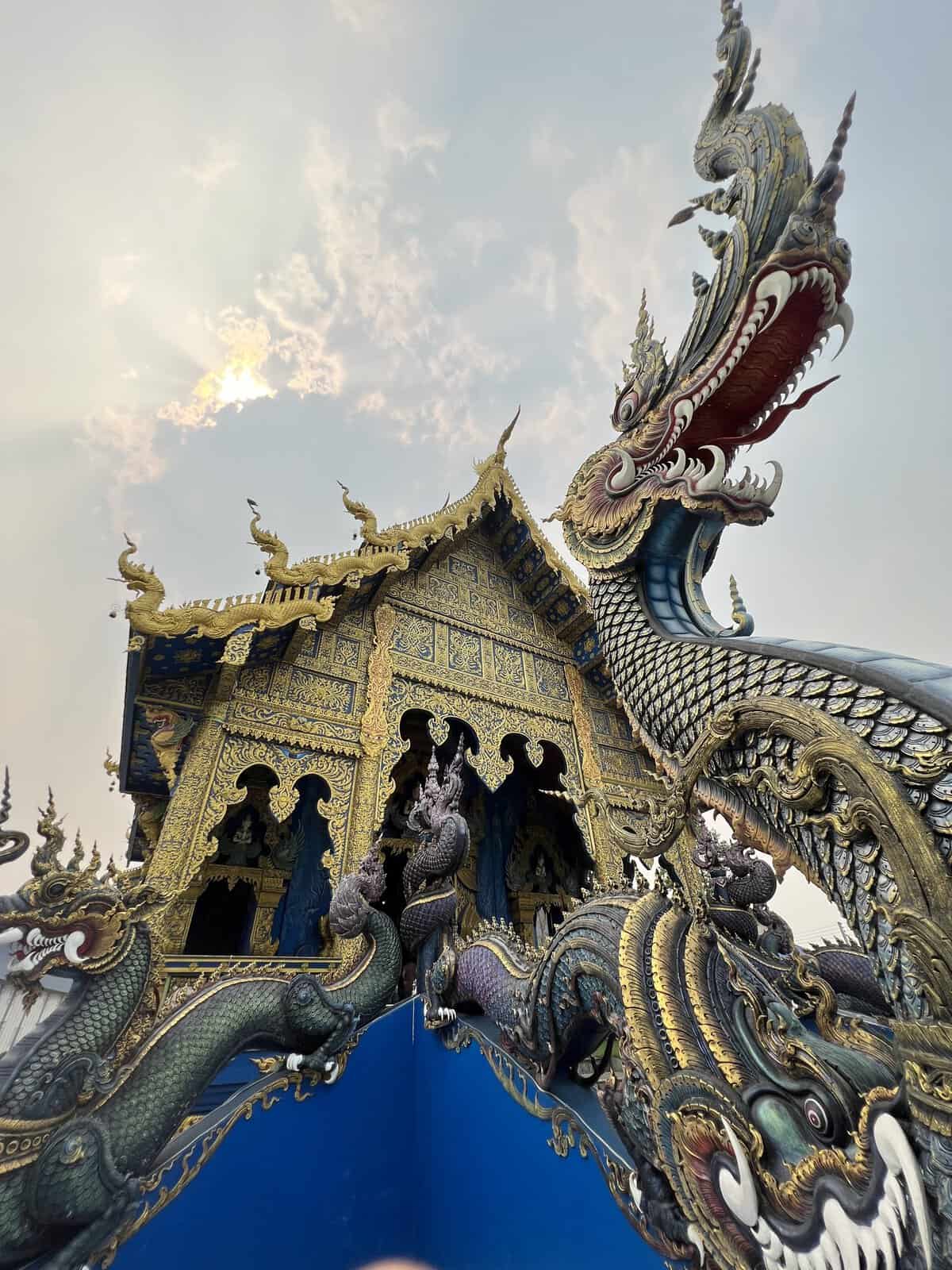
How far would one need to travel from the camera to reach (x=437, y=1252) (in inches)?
97.3

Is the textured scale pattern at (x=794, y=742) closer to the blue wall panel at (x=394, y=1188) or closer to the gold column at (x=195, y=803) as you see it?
the blue wall panel at (x=394, y=1188)

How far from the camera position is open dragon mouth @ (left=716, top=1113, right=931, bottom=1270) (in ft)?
3.03

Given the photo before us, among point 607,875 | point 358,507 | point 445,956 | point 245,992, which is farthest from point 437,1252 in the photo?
point 358,507

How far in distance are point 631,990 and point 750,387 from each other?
8.03 ft

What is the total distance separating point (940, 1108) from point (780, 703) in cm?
88

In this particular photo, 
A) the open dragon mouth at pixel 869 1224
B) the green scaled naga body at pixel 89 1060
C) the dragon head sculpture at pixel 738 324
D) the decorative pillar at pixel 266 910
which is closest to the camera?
the open dragon mouth at pixel 869 1224

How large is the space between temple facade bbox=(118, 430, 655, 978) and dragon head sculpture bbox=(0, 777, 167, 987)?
2.08 m

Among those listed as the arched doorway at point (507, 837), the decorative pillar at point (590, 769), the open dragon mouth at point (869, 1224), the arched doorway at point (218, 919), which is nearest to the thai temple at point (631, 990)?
the open dragon mouth at point (869, 1224)

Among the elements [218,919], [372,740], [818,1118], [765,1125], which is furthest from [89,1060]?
[218,919]

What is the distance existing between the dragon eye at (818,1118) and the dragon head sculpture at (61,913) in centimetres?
220

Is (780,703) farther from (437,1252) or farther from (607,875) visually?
(607,875)

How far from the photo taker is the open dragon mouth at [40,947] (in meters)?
1.83

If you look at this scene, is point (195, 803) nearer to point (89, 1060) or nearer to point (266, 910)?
point (266, 910)

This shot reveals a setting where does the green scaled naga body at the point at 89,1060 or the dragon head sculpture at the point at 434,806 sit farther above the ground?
the dragon head sculpture at the point at 434,806
